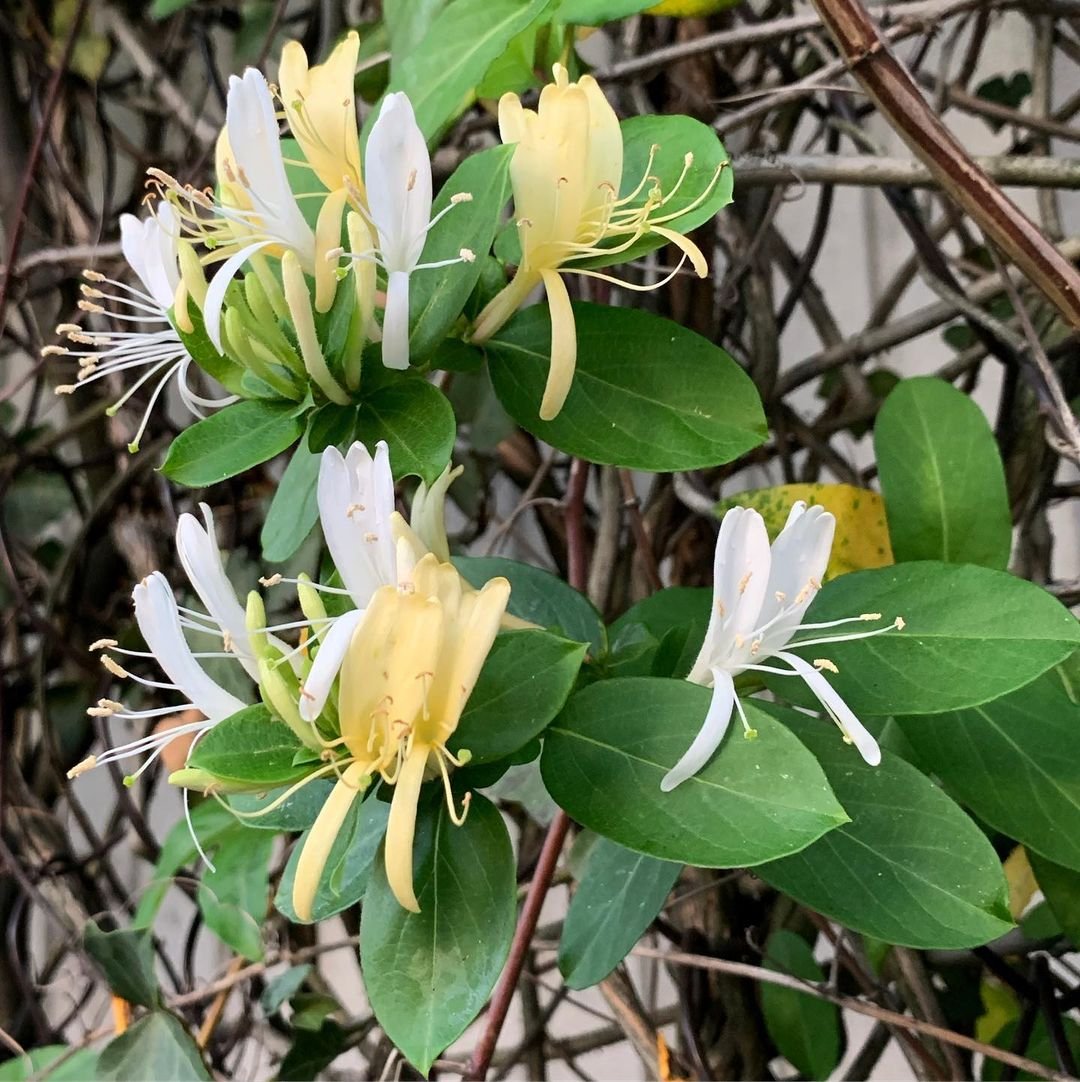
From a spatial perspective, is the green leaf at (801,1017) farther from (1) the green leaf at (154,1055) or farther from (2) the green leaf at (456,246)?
(2) the green leaf at (456,246)

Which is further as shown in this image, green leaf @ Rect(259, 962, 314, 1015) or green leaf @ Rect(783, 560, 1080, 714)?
green leaf @ Rect(259, 962, 314, 1015)

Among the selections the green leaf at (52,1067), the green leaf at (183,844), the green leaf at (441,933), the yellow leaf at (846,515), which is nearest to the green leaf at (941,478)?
the yellow leaf at (846,515)

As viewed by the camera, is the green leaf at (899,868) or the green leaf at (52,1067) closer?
the green leaf at (899,868)

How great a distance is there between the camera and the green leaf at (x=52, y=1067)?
661mm

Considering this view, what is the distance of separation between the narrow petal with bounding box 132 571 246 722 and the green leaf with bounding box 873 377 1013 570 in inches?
12.5

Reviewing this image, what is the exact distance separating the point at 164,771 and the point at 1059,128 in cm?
104

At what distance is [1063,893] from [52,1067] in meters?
0.66

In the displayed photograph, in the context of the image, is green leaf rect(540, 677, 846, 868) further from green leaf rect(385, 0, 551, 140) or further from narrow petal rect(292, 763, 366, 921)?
green leaf rect(385, 0, 551, 140)

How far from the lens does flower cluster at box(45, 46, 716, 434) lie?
31 centimetres

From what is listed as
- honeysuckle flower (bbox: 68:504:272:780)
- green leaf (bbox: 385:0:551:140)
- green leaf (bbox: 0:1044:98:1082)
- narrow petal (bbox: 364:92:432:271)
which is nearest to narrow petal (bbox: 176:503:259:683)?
honeysuckle flower (bbox: 68:504:272:780)

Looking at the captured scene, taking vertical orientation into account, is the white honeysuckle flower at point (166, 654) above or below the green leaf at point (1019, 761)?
above

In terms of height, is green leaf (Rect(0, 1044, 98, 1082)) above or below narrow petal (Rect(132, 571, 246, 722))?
below

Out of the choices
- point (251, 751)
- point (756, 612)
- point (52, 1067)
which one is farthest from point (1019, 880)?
point (52, 1067)

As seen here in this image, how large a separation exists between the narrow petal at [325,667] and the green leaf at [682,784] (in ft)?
0.29
